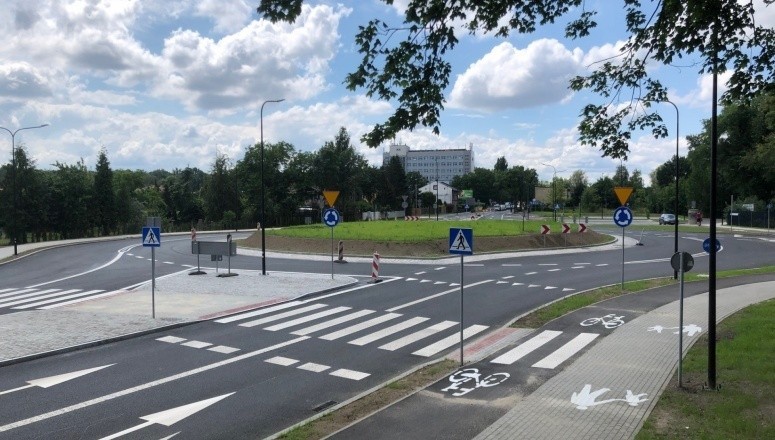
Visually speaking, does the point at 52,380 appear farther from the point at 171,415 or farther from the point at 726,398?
the point at 726,398

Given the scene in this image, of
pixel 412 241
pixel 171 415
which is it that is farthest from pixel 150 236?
pixel 412 241

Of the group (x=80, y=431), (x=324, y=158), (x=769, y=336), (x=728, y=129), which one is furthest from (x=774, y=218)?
(x=80, y=431)

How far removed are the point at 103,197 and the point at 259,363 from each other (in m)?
51.8

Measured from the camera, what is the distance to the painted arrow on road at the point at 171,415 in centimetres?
746

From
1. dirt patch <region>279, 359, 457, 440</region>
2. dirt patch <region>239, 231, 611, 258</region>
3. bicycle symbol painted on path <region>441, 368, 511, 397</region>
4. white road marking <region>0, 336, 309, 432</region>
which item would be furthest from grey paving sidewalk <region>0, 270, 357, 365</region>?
dirt patch <region>239, 231, 611, 258</region>

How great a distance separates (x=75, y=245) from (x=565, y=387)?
44585 millimetres

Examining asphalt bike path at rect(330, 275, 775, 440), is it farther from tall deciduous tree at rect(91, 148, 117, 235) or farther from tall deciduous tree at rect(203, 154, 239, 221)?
tall deciduous tree at rect(203, 154, 239, 221)

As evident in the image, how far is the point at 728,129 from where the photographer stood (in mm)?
60812

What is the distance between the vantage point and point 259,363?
10680 mm

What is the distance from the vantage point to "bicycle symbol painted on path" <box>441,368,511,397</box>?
8.91m

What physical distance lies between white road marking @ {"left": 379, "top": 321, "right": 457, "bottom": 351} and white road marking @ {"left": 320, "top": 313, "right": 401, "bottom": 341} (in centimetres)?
128

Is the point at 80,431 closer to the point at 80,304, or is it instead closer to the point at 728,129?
the point at 80,304

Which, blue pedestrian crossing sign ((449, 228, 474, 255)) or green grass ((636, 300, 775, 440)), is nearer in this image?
green grass ((636, 300, 775, 440))

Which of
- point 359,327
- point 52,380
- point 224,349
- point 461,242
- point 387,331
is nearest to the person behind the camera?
point 52,380
